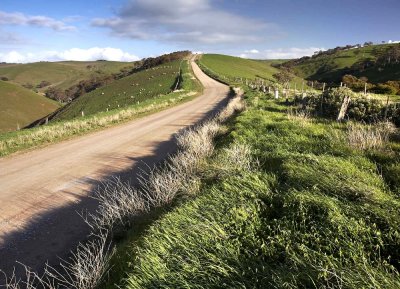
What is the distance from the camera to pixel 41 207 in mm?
8242

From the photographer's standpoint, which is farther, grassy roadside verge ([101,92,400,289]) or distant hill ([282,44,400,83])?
distant hill ([282,44,400,83])

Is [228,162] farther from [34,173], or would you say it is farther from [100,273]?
[34,173]

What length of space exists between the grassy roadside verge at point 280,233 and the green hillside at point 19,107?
3633 inches

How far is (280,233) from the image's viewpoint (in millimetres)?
4641

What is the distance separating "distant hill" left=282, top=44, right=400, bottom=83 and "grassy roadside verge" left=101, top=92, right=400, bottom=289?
9642cm

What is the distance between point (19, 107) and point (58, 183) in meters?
107

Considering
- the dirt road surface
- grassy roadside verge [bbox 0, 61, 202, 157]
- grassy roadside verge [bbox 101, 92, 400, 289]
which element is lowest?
grassy roadside verge [bbox 0, 61, 202, 157]

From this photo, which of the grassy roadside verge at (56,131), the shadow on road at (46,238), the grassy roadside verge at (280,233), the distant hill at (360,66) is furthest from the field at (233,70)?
the grassy roadside verge at (280,233)

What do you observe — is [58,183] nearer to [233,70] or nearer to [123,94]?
[123,94]

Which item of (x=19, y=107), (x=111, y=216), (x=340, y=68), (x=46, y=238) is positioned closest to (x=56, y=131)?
(x=46, y=238)

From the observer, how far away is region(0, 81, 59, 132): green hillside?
9269 centimetres

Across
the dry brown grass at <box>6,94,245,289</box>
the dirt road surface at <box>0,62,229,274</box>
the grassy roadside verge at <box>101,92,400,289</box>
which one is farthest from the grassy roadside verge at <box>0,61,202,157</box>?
the grassy roadside verge at <box>101,92,400,289</box>

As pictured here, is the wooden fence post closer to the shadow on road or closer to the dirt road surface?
the dirt road surface

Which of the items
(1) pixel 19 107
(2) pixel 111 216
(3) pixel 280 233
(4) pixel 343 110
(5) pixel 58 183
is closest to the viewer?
(3) pixel 280 233
